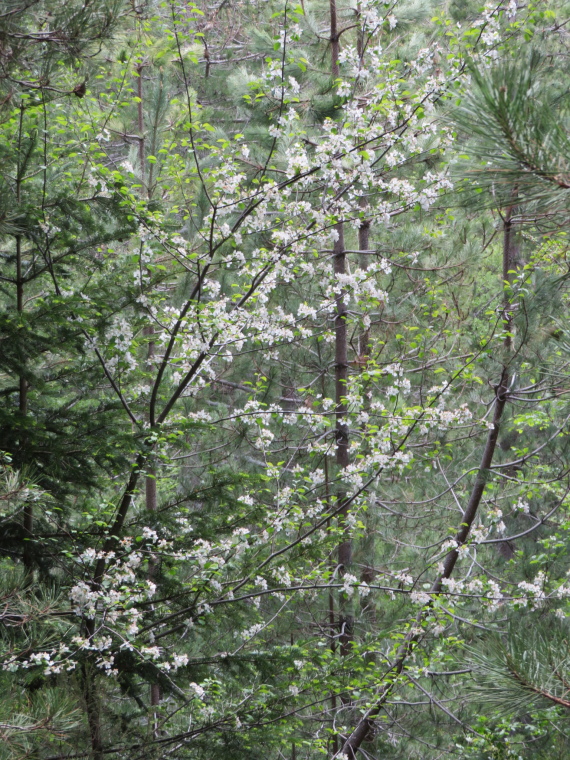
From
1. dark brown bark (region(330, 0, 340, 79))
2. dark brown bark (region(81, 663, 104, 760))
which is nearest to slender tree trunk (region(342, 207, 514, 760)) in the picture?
dark brown bark (region(81, 663, 104, 760))

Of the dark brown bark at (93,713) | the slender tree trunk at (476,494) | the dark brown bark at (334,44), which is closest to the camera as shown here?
the dark brown bark at (93,713)

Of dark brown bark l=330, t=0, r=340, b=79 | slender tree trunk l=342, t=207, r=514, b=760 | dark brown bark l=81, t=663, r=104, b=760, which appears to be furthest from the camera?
dark brown bark l=330, t=0, r=340, b=79

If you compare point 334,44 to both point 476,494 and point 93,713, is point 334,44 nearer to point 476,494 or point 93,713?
point 476,494

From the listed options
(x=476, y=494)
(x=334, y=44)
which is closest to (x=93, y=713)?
(x=476, y=494)

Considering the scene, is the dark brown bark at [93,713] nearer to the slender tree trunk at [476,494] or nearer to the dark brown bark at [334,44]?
the slender tree trunk at [476,494]

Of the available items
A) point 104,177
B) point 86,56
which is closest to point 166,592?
point 104,177

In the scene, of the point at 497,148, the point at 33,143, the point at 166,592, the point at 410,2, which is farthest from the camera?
the point at 410,2

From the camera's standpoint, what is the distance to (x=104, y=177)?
13.1 ft

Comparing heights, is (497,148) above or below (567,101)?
below

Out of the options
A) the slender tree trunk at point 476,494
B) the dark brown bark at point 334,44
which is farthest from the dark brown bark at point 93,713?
the dark brown bark at point 334,44

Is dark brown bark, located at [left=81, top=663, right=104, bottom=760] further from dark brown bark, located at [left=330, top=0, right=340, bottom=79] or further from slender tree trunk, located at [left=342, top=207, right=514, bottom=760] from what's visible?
dark brown bark, located at [left=330, top=0, right=340, bottom=79]

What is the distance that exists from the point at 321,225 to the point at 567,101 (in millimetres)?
2767

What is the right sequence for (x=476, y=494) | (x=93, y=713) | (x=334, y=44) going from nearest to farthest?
1. (x=93, y=713)
2. (x=476, y=494)
3. (x=334, y=44)

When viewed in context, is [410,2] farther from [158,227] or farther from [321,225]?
[158,227]
